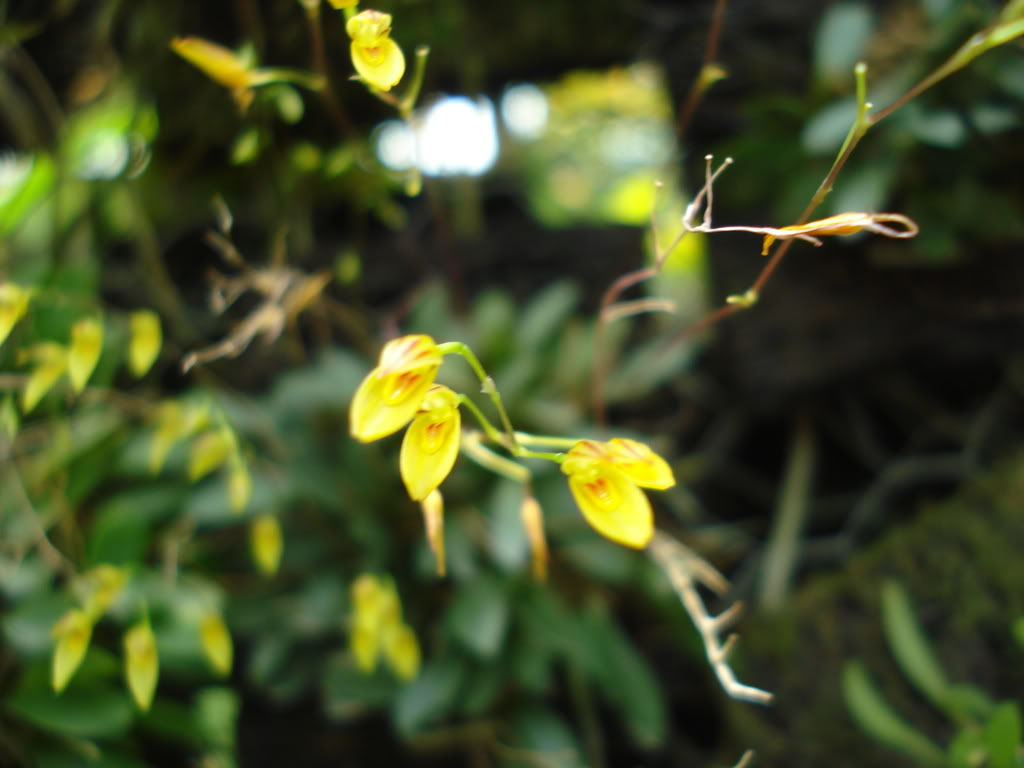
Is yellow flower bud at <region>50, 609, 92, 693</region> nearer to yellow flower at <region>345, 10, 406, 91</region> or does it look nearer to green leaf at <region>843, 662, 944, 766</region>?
yellow flower at <region>345, 10, 406, 91</region>

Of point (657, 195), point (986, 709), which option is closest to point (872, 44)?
point (657, 195)

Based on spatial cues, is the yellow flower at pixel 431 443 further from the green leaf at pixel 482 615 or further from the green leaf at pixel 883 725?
the green leaf at pixel 883 725

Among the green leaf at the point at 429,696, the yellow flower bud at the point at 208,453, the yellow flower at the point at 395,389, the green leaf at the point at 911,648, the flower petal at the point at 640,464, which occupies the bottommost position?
the green leaf at the point at 429,696

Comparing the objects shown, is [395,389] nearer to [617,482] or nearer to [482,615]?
[617,482]

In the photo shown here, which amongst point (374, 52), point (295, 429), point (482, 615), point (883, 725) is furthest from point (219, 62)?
point (883, 725)

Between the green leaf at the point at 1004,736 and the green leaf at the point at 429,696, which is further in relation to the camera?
the green leaf at the point at 429,696

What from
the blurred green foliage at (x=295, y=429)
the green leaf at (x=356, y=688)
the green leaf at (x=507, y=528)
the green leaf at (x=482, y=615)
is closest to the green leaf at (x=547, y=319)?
the blurred green foliage at (x=295, y=429)

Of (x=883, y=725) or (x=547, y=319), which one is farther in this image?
(x=547, y=319)
